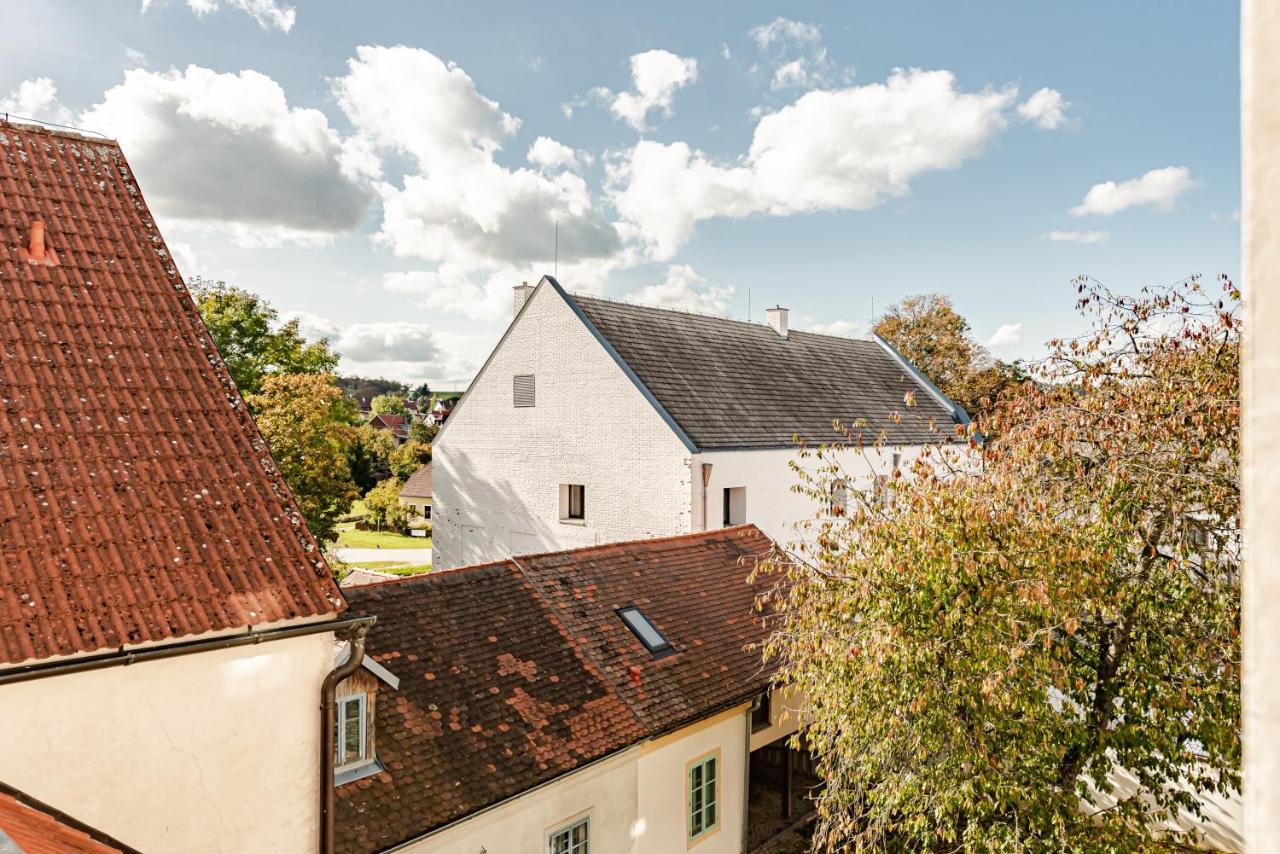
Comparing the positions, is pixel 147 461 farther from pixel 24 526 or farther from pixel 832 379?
pixel 832 379

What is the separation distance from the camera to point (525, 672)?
34.6ft

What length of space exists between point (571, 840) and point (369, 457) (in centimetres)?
4884

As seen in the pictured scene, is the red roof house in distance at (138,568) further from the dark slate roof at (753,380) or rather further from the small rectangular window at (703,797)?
the dark slate roof at (753,380)

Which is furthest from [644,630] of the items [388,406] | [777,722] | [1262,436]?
[388,406]

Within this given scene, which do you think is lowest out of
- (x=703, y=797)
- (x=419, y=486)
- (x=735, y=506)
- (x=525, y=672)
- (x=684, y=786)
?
(x=703, y=797)

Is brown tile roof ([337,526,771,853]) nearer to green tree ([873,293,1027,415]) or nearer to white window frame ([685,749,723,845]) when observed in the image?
white window frame ([685,749,723,845])

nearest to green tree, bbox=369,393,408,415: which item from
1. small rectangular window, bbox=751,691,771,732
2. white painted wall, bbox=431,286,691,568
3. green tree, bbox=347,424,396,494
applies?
green tree, bbox=347,424,396,494

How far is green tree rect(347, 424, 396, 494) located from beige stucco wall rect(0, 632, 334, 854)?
4126 centimetres

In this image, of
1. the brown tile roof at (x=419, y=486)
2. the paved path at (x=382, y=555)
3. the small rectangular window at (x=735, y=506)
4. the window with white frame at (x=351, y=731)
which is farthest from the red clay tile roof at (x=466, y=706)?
the brown tile roof at (x=419, y=486)

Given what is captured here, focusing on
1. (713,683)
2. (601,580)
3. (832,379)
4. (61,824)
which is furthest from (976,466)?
(832,379)

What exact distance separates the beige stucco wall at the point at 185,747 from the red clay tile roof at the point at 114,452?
399mm

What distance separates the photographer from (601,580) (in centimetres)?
1319

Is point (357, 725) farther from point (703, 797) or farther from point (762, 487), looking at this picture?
point (762, 487)

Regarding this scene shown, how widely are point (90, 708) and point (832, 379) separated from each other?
2431cm
